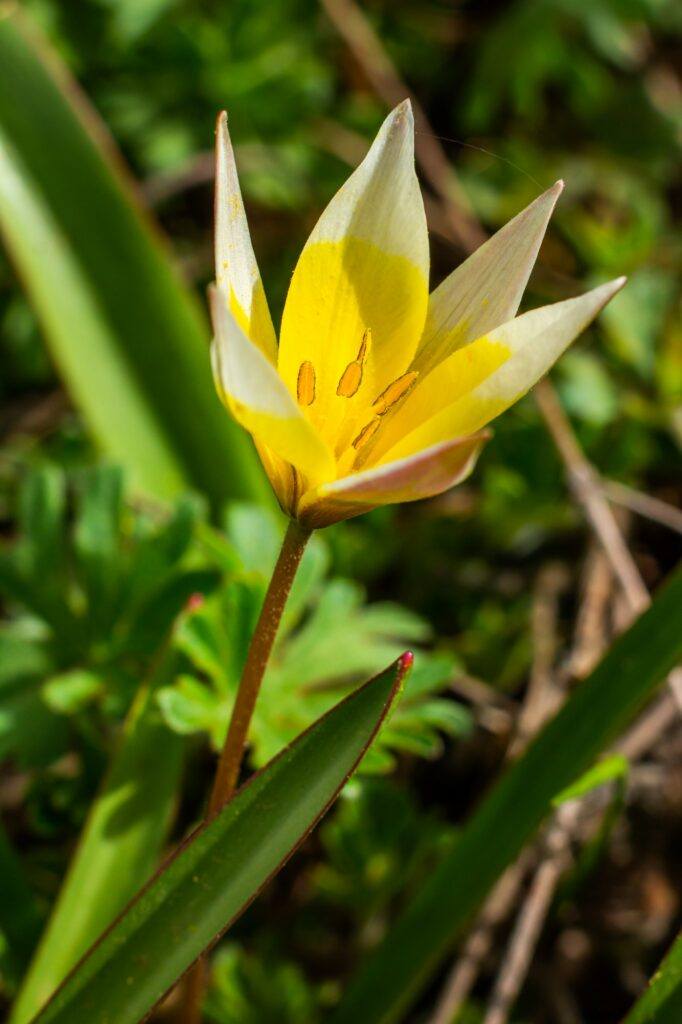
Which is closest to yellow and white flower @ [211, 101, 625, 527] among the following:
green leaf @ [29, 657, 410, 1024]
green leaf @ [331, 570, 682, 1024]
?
green leaf @ [29, 657, 410, 1024]

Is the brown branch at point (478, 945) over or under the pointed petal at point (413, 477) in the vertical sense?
under

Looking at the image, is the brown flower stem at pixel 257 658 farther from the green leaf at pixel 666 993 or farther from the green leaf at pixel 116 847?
the green leaf at pixel 666 993

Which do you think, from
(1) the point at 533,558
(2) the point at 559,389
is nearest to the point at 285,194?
(2) the point at 559,389

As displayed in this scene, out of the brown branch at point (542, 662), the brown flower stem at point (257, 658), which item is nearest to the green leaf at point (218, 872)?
the brown flower stem at point (257, 658)

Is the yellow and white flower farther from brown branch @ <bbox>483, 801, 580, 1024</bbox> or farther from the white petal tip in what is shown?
brown branch @ <bbox>483, 801, 580, 1024</bbox>

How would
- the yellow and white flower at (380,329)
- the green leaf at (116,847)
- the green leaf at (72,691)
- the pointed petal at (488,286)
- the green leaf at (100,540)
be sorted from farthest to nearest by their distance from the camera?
the green leaf at (100,540) < the green leaf at (72,691) < the green leaf at (116,847) < the pointed petal at (488,286) < the yellow and white flower at (380,329)

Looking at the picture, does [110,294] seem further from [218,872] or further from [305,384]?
[218,872]
